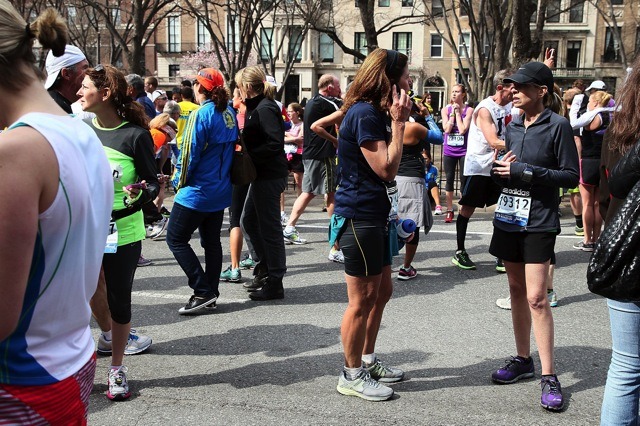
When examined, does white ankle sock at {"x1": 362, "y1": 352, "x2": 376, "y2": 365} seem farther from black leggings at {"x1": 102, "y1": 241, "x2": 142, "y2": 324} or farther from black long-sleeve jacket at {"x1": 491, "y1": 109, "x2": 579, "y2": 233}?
black leggings at {"x1": 102, "y1": 241, "x2": 142, "y2": 324}

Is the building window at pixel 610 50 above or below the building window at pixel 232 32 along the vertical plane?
above

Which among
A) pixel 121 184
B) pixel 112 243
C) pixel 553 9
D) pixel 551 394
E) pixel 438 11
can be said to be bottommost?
pixel 551 394

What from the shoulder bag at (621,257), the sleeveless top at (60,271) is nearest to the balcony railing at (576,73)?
the shoulder bag at (621,257)

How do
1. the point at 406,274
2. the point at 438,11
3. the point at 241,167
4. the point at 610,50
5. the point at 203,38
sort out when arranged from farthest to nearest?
the point at 203,38, the point at 610,50, the point at 438,11, the point at 406,274, the point at 241,167

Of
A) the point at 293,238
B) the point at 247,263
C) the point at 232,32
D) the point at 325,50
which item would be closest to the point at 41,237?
the point at 247,263

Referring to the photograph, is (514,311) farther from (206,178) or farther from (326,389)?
(206,178)

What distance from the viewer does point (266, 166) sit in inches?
245

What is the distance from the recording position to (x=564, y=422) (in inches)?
145

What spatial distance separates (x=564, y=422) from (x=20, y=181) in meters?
3.22

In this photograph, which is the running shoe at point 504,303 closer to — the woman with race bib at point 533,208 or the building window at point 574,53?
the woman with race bib at point 533,208

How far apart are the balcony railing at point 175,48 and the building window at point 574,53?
102 ft

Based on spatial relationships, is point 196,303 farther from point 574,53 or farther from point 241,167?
point 574,53

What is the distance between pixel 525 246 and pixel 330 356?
155 centimetres

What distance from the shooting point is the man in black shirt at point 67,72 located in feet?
12.9
